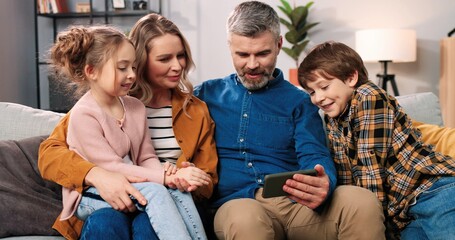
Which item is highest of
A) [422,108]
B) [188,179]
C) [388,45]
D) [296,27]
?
[296,27]

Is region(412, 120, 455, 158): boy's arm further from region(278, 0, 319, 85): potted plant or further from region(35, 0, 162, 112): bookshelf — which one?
region(35, 0, 162, 112): bookshelf

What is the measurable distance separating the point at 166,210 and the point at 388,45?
3.71m

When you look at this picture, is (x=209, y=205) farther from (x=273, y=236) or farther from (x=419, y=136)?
(x=419, y=136)

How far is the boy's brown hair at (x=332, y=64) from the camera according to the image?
6.13ft

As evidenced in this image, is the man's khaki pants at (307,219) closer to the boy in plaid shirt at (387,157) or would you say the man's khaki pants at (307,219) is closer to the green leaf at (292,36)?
the boy in plaid shirt at (387,157)

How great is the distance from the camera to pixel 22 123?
204 cm

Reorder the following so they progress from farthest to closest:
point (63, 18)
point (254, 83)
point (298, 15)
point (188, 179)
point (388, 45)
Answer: point (63, 18), point (298, 15), point (388, 45), point (254, 83), point (188, 179)

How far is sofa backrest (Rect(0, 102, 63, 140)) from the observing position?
6.64 ft

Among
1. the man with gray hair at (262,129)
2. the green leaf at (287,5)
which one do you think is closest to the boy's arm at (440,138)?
the man with gray hair at (262,129)

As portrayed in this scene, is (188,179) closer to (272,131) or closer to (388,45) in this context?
(272,131)

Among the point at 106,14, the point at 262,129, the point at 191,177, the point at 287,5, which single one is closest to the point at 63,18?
the point at 106,14

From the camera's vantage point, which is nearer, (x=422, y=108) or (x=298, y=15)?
(x=422, y=108)

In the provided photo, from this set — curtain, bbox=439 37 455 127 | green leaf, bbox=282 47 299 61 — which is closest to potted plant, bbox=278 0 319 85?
green leaf, bbox=282 47 299 61

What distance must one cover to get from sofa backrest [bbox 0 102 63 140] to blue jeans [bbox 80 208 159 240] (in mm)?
624
